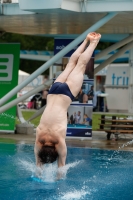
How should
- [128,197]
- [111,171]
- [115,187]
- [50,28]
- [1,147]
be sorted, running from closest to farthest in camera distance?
[128,197] → [115,187] → [111,171] → [1,147] → [50,28]

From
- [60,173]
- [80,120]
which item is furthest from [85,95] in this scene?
[60,173]

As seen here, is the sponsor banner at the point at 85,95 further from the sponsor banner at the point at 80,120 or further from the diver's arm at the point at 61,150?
the diver's arm at the point at 61,150

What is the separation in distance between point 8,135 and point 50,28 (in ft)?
12.5

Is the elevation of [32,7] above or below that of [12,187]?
above

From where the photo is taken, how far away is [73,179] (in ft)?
32.0

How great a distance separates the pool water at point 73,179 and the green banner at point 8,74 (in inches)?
160

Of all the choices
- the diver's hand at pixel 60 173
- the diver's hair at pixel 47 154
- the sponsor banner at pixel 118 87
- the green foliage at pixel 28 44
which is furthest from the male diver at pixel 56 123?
the green foliage at pixel 28 44

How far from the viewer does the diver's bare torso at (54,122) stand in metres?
8.48

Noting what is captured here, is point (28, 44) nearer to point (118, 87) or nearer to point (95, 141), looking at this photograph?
point (118, 87)

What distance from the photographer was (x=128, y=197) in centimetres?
838

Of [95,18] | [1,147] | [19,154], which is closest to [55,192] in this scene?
[19,154]

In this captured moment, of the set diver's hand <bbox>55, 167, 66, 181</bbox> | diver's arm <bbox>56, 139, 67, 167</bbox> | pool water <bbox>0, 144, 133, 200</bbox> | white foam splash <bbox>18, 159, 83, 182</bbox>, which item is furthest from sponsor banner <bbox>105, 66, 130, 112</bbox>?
diver's arm <bbox>56, 139, 67, 167</bbox>

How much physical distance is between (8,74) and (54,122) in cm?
913

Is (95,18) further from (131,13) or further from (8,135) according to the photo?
(8,135)
